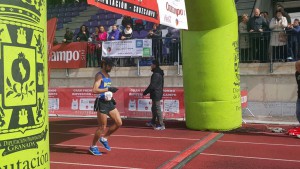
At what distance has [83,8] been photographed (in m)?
27.0

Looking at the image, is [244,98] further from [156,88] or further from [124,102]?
[124,102]

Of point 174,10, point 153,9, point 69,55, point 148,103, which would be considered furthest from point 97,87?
point 69,55

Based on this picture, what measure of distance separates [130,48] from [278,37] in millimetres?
5439

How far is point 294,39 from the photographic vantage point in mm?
12211

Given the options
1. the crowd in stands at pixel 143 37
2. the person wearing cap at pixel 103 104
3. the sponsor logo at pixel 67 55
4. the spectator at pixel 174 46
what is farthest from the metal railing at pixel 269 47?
the person wearing cap at pixel 103 104

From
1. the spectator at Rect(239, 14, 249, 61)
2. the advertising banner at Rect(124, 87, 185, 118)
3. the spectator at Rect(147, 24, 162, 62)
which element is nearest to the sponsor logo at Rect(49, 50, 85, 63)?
the spectator at Rect(147, 24, 162, 62)

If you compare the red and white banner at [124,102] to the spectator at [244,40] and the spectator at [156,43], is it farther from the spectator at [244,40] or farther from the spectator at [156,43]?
the spectator at [244,40]

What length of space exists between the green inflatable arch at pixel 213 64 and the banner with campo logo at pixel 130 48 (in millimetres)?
4541

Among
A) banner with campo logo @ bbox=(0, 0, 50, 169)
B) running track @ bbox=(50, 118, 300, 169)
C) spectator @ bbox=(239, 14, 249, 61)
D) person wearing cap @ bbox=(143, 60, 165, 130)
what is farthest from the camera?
spectator @ bbox=(239, 14, 249, 61)

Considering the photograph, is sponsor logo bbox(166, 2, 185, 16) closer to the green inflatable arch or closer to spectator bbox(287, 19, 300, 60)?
the green inflatable arch

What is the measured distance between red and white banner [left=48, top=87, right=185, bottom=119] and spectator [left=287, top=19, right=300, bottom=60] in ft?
13.1

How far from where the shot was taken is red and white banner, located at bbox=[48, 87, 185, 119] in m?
12.1

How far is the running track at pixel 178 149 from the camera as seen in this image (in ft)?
20.7

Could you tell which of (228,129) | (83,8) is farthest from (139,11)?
(83,8)
